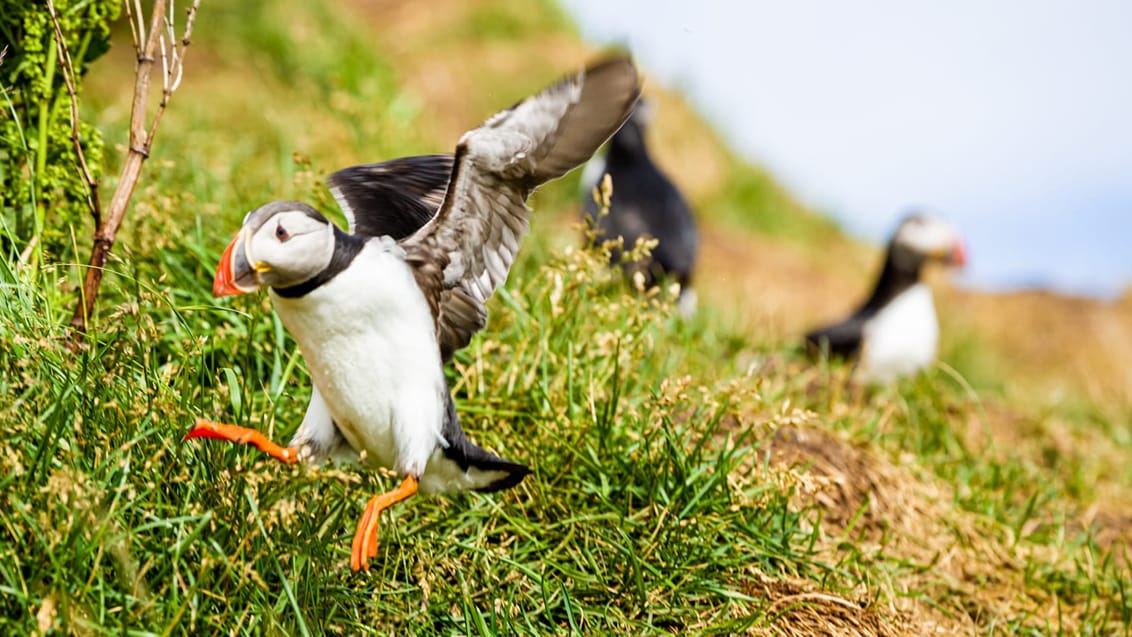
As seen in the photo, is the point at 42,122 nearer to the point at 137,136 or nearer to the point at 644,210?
the point at 137,136

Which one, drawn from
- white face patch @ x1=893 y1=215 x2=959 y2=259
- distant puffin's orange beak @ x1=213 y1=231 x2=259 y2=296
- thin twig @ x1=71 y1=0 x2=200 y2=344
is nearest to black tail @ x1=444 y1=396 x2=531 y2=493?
distant puffin's orange beak @ x1=213 y1=231 x2=259 y2=296

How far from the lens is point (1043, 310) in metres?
12.3

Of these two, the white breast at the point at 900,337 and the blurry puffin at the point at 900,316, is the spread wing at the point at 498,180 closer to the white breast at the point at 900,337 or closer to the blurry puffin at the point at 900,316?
the blurry puffin at the point at 900,316

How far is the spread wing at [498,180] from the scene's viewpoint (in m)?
2.56

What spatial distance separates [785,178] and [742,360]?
9091 millimetres

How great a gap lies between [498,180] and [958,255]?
17.0 feet

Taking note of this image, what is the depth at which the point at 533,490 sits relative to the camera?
10.7ft

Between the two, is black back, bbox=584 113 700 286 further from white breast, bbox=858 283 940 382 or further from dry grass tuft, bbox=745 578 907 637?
dry grass tuft, bbox=745 578 907 637

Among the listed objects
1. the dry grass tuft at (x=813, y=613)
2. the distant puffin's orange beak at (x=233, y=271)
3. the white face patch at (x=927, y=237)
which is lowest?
the dry grass tuft at (x=813, y=613)

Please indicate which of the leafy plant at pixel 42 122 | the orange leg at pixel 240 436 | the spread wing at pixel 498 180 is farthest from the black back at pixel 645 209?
the orange leg at pixel 240 436

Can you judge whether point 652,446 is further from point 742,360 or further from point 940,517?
point 742,360

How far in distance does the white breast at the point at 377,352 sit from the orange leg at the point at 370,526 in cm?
4

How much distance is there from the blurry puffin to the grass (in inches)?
40.5

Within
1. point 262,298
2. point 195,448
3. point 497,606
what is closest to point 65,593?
point 195,448
